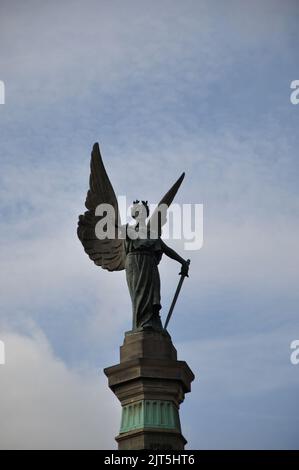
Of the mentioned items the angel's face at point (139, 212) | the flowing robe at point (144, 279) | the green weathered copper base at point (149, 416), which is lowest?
the green weathered copper base at point (149, 416)

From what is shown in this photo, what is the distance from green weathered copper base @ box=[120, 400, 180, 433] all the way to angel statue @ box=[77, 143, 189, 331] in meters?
1.77

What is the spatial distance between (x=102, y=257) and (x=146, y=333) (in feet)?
8.32

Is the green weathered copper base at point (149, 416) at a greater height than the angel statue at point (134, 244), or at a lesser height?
lesser

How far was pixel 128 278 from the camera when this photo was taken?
77.5 feet

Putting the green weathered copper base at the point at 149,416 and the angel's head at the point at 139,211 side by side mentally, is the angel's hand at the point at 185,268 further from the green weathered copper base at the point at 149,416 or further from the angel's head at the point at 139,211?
the green weathered copper base at the point at 149,416

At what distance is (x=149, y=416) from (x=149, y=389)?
0.60 metres

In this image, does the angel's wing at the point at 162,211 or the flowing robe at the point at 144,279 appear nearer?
the flowing robe at the point at 144,279

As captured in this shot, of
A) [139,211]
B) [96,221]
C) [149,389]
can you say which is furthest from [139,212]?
[149,389]

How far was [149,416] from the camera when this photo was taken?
21781 millimetres

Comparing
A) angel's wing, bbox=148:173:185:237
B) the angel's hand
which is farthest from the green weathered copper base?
angel's wing, bbox=148:173:185:237

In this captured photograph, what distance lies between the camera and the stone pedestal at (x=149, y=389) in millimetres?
21641

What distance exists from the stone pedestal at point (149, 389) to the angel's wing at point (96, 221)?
2201 millimetres

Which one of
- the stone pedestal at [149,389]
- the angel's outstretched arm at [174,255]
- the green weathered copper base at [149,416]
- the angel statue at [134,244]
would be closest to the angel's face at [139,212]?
the angel statue at [134,244]
